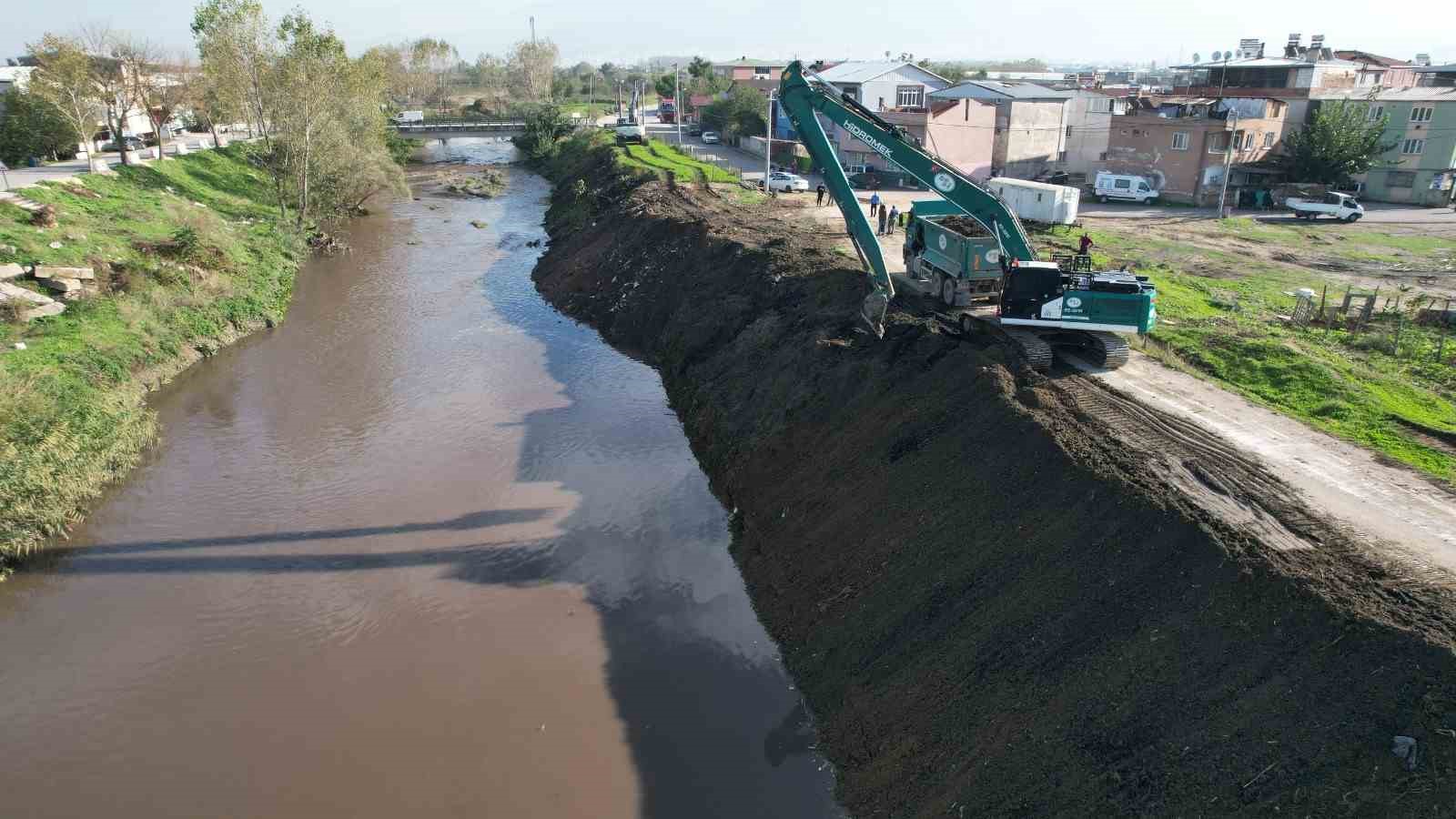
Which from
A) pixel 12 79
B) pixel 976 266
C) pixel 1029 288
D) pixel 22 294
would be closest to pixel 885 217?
pixel 976 266

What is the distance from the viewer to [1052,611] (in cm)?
1220

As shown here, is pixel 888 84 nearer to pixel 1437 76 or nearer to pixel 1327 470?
pixel 1437 76

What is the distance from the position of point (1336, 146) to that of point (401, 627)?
50.1 metres

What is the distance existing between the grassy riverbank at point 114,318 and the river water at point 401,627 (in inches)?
40.0

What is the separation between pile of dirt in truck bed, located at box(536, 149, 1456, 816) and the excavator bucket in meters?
0.54

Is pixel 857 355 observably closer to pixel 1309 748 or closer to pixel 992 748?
pixel 992 748

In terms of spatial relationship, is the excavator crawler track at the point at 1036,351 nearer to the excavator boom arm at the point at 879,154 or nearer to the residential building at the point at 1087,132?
the excavator boom arm at the point at 879,154

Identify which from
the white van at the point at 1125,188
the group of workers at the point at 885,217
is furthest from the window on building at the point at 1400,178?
the group of workers at the point at 885,217

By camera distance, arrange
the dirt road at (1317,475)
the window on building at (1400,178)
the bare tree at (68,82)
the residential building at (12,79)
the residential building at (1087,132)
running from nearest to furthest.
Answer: the dirt road at (1317,475) < the bare tree at (68,82) < the residential building at (12,79) < the window on building at (1400,178) < the residential building at (1087,132)

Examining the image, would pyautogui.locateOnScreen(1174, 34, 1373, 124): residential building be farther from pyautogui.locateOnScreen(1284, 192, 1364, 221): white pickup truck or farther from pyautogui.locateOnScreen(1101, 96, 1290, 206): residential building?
pyautogui.locateOnScreen(1284, 192, 1364, 221): white pickup truck

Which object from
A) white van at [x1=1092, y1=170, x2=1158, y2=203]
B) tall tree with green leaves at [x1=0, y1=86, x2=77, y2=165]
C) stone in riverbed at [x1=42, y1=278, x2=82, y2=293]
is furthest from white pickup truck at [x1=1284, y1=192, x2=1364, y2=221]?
tall tree with green leaves at [x1=0, y1=86, x2=77, y2=165]

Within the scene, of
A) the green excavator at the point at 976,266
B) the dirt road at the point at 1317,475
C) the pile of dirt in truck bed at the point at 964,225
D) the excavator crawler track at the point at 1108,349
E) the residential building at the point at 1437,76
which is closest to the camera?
the dirt road at the point at 1317,475

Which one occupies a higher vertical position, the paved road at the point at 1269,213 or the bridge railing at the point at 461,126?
the bridge railing at the point at 461,126

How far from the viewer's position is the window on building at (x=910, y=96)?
58.9 m
